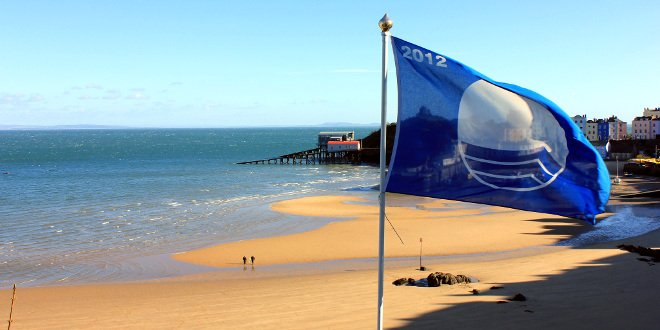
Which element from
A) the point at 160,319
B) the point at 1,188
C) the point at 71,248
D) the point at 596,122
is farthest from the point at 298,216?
the point at 596,122

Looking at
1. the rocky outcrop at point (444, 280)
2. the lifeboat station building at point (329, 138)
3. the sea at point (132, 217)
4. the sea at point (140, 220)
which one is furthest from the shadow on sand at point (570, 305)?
the lifeboat station building at point (329, 138)

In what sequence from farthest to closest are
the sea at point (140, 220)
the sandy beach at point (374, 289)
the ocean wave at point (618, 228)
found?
1. the ocean wave at point (618, 228)
2. the sea at point (140, 220)
3. the sandy beach at point (374, 289)

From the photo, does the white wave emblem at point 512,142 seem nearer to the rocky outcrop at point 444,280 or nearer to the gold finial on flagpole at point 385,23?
the gold finial on flagpole at point 385,23

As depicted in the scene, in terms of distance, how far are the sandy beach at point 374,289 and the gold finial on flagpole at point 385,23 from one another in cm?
906

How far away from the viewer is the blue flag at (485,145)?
7.90 meters

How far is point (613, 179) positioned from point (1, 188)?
61.9m

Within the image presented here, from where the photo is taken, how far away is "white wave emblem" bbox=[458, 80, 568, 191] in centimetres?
793

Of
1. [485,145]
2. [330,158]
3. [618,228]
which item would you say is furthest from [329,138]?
[485,145]

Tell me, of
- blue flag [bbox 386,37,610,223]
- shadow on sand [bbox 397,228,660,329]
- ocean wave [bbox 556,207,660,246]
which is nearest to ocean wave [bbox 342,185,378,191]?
ocean wave [bbox 556,207,660,246]

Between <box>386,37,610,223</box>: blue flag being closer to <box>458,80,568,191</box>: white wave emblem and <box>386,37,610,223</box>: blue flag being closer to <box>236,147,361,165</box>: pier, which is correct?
<box>458,80,568,191</box>: white wave emblem

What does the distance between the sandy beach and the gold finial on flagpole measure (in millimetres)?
9058

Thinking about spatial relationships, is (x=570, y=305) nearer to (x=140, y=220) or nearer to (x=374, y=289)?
(x=374, y=289)

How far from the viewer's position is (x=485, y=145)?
26.1ft

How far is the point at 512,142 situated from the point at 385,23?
7.43ft
